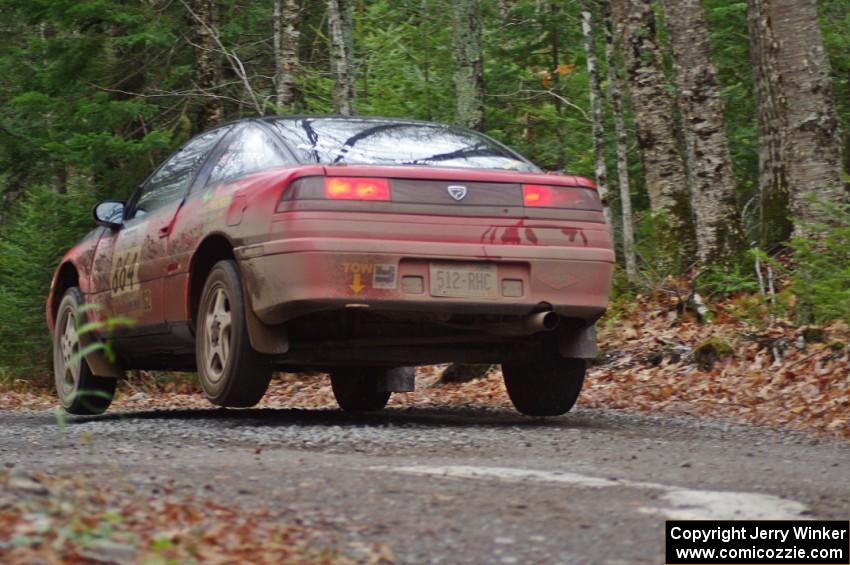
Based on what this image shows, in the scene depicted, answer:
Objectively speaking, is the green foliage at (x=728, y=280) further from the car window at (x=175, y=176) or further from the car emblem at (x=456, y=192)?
the car emblem at (x=456, y=192)

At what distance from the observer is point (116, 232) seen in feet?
30.4

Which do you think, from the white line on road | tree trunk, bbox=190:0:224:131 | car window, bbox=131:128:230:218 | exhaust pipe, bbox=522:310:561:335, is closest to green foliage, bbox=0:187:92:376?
tree trunk, bbox=190:0:224:131

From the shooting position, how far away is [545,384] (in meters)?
8.16

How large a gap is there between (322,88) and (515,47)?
3.61 metres

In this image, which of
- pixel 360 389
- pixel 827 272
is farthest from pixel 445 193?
pixel 827 272

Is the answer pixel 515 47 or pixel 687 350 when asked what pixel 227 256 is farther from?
pixel 515 47

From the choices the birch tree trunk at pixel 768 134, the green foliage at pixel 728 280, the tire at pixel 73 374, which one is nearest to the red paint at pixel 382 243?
the tire at pixel 73 374

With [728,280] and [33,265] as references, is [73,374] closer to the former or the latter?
[728,280]

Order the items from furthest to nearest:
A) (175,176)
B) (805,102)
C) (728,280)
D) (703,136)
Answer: (703,136) < (728,280) < (805,102) < (175,176)

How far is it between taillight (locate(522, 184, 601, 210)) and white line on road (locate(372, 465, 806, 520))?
7.10 feet

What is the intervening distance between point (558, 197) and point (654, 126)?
7.56 metres

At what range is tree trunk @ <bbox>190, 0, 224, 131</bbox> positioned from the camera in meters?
19.0

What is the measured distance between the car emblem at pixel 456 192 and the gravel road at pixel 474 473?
47.4 inches

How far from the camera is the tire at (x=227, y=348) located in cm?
729
